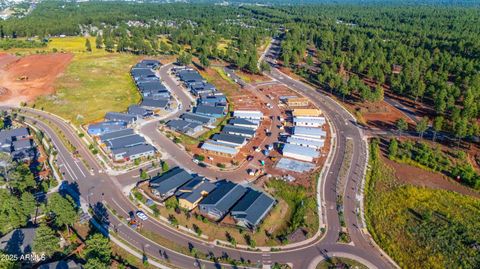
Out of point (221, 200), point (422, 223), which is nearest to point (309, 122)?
point (422, 223)

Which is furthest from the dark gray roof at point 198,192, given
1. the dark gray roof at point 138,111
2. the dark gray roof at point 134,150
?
the dark gray roof at point 138,111

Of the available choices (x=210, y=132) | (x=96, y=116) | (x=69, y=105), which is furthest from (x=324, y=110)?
(x=69, y=105)

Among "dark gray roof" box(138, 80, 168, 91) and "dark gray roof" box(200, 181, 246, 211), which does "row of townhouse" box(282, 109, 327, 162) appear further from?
"dark gray roof" box(138, 80, 168, 91)

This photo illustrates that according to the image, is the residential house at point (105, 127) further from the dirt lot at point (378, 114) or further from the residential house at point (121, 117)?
the dirt lot at point (378, 114)

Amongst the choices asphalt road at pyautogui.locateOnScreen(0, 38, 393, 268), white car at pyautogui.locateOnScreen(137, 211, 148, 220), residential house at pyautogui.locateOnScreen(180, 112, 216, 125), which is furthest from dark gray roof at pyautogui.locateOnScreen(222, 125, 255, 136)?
white car at pyautogui.locateOnScreen(137, 211, 148, 220)

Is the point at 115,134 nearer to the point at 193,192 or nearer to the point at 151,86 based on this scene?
the point at 193,192

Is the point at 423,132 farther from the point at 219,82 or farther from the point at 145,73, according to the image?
the point at 145,73
